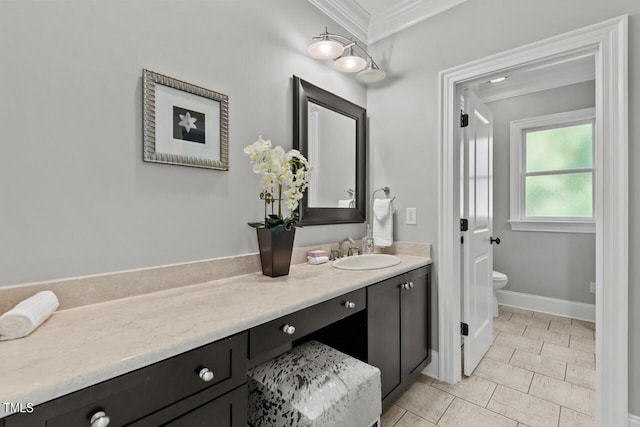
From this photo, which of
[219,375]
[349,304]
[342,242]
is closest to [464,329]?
[342,242]

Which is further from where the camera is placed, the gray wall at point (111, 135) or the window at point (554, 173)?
the window at point (554, 173)

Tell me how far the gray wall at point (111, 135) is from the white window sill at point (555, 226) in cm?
316

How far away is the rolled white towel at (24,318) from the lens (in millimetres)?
785

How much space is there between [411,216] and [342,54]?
1253 mm

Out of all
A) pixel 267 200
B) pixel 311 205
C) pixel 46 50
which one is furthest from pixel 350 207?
pixel 46 50

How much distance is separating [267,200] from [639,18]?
6.64 feet

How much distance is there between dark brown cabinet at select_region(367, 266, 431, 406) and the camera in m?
1.55

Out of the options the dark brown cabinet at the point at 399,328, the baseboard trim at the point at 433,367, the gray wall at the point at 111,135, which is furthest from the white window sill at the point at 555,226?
the gray wall at the point at 111,135

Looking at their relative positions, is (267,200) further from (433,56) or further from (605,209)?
(605,209)

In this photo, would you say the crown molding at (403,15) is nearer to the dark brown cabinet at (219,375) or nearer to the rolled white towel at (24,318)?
the dark brown cabinet at (219,375)

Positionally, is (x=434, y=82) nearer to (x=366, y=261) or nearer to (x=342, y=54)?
(x=342, y=54)

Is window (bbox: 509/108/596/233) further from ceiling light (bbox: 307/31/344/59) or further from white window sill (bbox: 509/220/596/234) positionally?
ceiling light (bbox: 307/31/344/59)

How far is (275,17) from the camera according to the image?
68.7 inches

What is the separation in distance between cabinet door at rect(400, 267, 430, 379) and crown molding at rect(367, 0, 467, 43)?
5.85 feet
